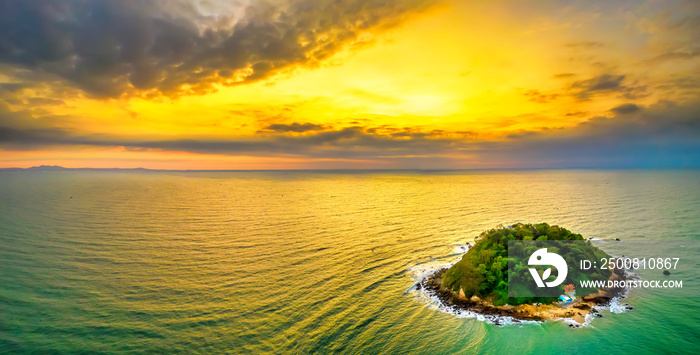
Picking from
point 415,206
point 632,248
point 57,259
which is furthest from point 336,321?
point 415,206

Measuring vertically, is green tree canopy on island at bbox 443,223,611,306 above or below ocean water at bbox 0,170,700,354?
above

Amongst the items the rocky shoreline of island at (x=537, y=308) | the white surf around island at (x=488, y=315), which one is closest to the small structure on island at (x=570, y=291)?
the rocky shoreline of island at (x=537, y=308)

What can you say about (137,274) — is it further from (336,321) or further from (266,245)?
(336,321)

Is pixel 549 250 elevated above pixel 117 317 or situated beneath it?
elevated above

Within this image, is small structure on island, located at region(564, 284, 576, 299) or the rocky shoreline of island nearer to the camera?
the rocky shoreline of island

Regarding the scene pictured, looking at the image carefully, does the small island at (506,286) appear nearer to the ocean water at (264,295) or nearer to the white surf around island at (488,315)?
the white surf around island at (488,315)

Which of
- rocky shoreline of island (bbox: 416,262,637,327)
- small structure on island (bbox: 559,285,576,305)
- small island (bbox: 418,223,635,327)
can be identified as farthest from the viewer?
small structure on island (bbox: 559,285,576,305)

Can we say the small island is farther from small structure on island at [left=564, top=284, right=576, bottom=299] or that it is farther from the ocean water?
the ocean water

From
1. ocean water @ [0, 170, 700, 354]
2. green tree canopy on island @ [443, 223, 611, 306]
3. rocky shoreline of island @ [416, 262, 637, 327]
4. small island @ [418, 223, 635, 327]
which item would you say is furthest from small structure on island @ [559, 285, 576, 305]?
ocean water @ [0, 170, 700, 354]

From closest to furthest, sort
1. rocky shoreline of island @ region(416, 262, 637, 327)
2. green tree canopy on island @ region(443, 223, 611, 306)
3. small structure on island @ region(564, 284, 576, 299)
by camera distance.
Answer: rocky shoreline of island @ region(416, 262, 637, 327)
small structure on island @ region(564, 284, 576, 299)
green tree canopy on island @ region(443, 223, 611, 306)

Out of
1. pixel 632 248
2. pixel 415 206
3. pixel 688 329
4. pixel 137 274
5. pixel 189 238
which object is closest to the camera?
pixel 688 329
